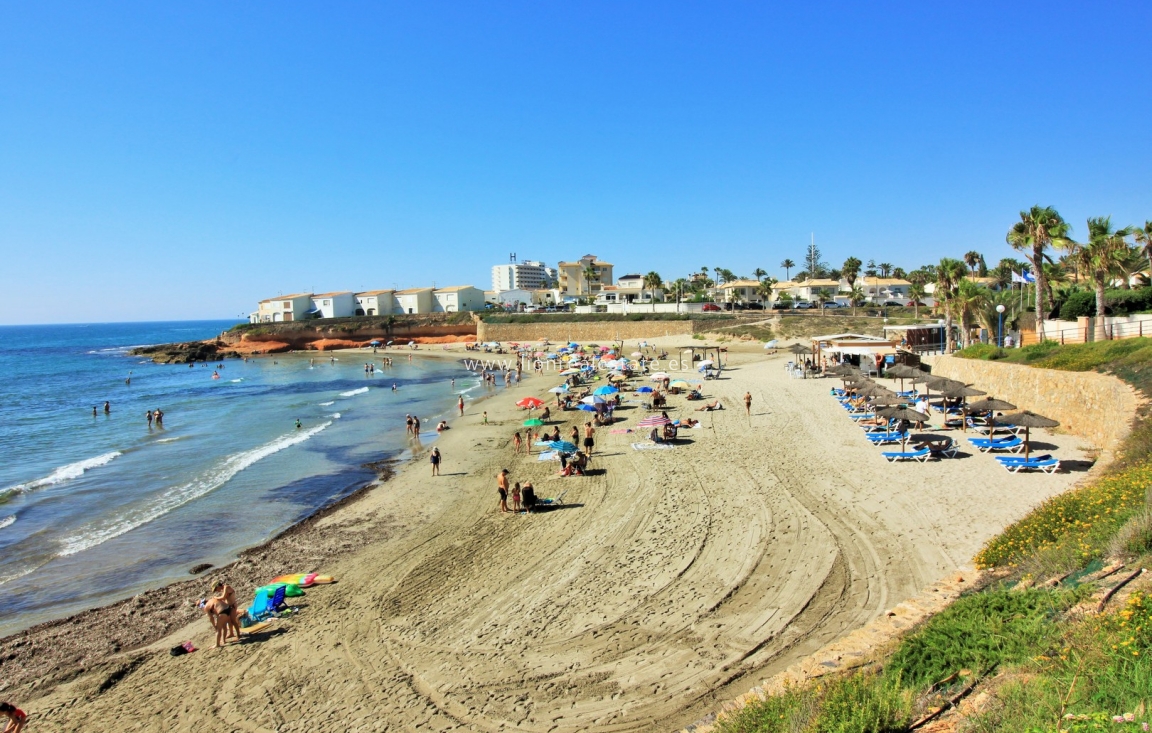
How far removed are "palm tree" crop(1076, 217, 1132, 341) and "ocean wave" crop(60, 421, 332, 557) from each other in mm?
27949

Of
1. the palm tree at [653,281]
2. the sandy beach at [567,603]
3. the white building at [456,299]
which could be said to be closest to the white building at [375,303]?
the white building at [456,299]

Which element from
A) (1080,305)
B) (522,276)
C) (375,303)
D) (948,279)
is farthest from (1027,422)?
(522,276)

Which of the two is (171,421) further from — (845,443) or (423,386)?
(845,443)

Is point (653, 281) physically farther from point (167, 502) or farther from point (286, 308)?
point (167, 502)

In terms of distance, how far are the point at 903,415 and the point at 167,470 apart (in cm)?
2305

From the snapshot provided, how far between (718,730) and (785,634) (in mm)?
3052

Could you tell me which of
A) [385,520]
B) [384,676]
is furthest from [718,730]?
[385,520]

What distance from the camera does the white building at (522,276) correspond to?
157 m

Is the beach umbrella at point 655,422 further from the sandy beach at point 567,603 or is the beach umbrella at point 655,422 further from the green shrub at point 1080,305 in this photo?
the green shrub at point 1080,305

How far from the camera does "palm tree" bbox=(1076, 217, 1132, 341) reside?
69.6ft

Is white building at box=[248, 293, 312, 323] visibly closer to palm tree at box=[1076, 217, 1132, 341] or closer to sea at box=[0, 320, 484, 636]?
sea at box=[0, 320, 484, 636]

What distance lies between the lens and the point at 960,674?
5.42m

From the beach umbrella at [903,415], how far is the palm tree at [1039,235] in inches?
394

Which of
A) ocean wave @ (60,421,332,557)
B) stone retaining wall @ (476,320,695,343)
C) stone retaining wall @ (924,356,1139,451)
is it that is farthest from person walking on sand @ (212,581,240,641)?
stone retaining wall @ (476,320,695,343)
